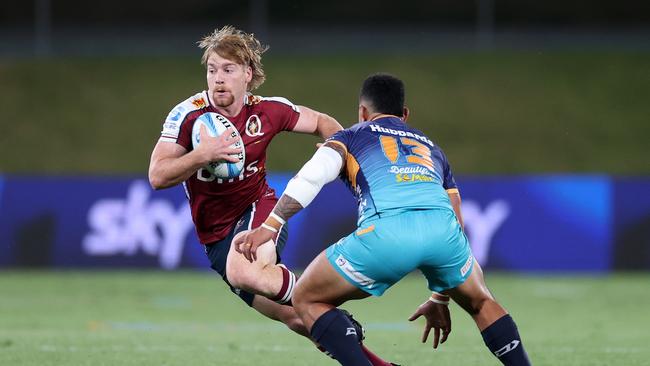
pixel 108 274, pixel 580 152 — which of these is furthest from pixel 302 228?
pixel 580 152

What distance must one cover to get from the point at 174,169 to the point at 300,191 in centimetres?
108

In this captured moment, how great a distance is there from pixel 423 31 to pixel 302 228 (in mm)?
9316

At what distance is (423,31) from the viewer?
23.8 metres

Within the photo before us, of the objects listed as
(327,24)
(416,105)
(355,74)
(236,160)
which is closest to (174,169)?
(236,160)

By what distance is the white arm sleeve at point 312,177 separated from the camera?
6.12 metres

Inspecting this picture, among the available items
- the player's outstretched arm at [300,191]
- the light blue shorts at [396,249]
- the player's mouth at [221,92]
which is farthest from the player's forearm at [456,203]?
the player's mouth at [221,92]

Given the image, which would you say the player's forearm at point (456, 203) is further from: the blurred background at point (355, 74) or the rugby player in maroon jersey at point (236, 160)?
the blurred background at point (355, 74)

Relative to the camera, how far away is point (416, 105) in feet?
74.2

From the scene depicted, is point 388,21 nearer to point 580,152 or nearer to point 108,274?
point 580,152

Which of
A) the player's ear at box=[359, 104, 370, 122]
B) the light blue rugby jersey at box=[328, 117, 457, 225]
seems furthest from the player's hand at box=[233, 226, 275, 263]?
the player's ear at box=[359, 104, 370, 122]

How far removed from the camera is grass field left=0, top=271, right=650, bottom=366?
823 centimetres

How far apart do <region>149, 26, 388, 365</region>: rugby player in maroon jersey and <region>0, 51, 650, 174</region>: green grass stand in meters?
13.4

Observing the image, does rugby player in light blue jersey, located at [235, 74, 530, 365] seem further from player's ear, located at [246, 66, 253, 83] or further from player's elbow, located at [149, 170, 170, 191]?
player's ear, located at [246, 66, 253, 83]

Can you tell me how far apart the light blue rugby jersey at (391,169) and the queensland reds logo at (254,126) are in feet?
4.26
